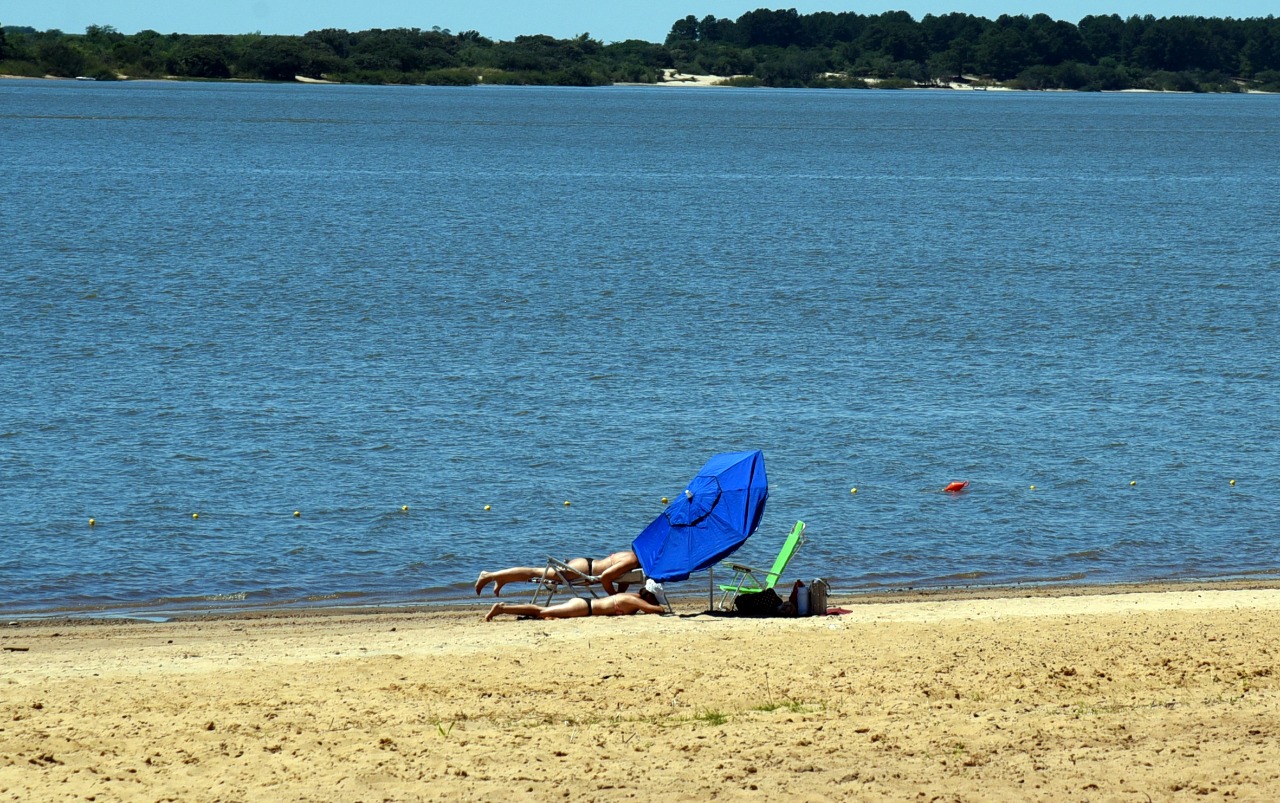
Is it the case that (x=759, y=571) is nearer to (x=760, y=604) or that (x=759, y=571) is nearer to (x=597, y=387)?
→ (x=760, y=604)

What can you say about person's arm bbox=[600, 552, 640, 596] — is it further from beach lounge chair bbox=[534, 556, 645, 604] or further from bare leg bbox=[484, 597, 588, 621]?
bare leg bbox=[484, 597, 588, 621]

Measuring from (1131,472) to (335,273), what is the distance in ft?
90.8

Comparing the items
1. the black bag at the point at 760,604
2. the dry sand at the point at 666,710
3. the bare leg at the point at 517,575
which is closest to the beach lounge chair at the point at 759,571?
the black bag at the point at 760,604

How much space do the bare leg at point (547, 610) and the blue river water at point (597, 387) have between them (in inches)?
80.8

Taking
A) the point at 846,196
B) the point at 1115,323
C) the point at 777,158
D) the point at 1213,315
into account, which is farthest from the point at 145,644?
the point at 777,158

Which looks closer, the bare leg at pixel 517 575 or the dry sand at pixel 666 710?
the dry sand at pixel 666 710

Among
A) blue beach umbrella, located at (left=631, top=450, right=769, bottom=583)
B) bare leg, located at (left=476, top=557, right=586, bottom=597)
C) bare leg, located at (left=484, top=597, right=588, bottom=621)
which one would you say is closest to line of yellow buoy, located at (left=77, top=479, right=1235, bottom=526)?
bare leg, located at (left=476, top=557, right=586, bottom=597)

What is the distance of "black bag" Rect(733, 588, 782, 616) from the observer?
14.4m

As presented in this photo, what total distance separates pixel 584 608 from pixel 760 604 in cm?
158

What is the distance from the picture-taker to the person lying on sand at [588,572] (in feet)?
49.0

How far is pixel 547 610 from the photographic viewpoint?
46.9ft

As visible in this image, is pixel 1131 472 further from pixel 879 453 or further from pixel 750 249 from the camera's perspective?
pixel 750 249

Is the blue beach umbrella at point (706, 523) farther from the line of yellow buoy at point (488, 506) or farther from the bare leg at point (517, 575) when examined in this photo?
the line of yellow buoy at point (488, 506)

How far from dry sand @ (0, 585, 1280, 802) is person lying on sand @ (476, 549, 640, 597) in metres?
1.04
